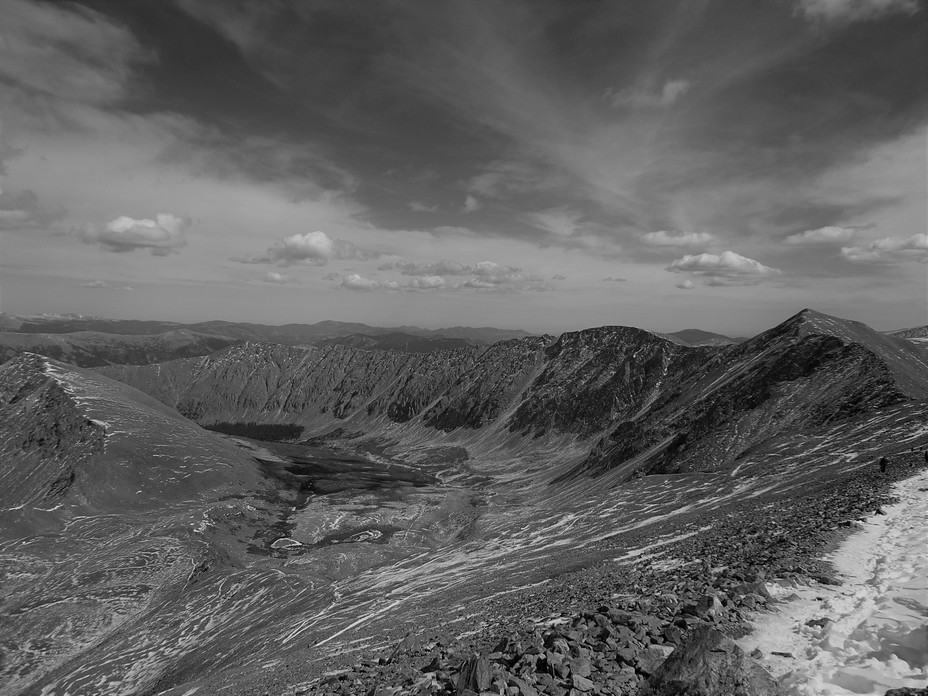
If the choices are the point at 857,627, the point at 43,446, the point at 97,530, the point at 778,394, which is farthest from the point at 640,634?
the point at 43,446

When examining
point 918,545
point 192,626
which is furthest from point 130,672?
point 918,545

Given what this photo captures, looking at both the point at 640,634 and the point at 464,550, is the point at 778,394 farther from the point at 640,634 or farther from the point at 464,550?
the point at 640,634

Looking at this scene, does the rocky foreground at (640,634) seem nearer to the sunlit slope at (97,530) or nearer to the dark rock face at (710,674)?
the dark rock face at (710,674)

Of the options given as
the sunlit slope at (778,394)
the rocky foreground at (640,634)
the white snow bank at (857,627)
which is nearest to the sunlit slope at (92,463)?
the sunlit slope at (778,394)

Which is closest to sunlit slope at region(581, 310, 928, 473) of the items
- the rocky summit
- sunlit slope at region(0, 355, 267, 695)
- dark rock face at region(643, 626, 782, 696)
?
the rocky summit

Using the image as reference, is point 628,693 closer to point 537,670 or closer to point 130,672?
point 537,670

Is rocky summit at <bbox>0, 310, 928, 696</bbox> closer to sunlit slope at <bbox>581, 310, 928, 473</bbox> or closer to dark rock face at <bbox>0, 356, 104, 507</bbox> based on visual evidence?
sunlit slope at <bbox>581, 310, 928, 473</bbox>
